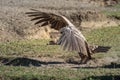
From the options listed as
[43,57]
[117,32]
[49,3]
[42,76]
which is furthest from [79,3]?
[42,76]

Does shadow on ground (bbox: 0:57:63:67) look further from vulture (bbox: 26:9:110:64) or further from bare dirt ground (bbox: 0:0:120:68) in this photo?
vulture (bbox: 26:9:110:64)

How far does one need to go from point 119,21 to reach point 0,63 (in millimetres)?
9182

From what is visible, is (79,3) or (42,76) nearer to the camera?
(42,76)

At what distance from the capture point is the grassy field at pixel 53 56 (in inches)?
360

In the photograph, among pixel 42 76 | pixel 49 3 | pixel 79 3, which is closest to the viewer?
pixel 42 76

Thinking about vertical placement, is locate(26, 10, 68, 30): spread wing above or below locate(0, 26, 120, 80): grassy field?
above

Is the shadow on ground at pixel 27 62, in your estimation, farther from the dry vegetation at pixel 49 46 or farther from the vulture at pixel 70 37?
the vulture at pixel 70 37

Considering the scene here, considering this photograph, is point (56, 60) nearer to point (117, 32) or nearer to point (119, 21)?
point (117, 32)

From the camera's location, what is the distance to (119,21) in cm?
1912

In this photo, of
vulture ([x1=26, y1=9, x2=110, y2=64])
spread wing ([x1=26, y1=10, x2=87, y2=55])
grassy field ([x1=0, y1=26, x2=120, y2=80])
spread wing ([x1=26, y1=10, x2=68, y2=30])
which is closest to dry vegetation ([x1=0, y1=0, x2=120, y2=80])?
grassy field ([x1=0, y1=26, x2=120, y2=80])

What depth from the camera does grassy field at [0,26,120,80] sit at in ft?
30.0

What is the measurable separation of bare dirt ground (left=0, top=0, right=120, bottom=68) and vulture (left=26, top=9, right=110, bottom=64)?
0.33m

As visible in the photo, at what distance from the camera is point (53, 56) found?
11977 millimetres

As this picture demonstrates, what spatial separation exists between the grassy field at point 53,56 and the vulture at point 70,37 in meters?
0.45
